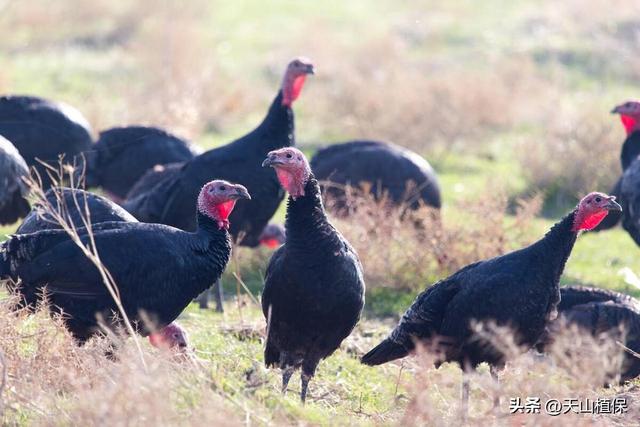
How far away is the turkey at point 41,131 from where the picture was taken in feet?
36.6

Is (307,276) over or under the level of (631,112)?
over

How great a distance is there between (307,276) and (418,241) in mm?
4044

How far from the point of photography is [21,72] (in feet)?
65.5

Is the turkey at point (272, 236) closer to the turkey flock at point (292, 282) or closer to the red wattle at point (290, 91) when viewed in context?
the red wattle at point (290, 91)

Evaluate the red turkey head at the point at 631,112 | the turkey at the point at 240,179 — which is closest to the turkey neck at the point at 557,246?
the turkey at the point at 240,179

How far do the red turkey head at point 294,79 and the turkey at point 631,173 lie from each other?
120 inches

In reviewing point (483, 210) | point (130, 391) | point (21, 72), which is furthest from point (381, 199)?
point (21, 72)

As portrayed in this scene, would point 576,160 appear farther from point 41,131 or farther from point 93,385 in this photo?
point 93,385

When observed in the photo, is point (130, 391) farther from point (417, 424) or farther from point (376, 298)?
point (376, 298)

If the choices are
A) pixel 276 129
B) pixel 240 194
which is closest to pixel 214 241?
pixel 240 194

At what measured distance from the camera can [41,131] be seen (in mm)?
11266

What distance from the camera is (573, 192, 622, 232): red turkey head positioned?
7.11m

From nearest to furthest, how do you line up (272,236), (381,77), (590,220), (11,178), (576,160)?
Answer: (590,220), (11,178), (272,236), (576,160), (381,77)

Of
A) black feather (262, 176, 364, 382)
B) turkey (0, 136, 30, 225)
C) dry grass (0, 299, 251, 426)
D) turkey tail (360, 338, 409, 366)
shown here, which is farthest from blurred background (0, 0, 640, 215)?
dry grass (0, 299, 251, 426)
